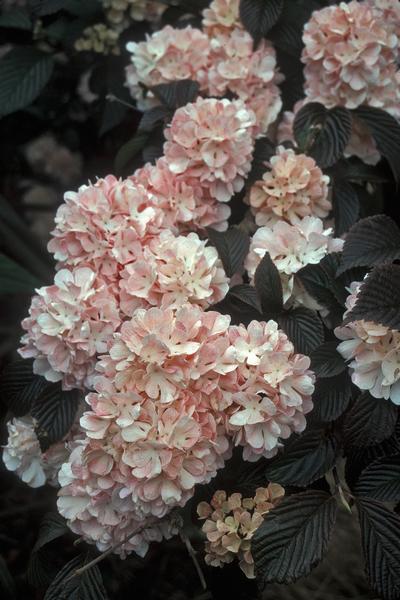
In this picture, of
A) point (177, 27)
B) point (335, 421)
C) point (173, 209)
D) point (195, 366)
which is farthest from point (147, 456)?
point (177, 27)

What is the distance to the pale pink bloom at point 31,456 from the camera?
4.13ft

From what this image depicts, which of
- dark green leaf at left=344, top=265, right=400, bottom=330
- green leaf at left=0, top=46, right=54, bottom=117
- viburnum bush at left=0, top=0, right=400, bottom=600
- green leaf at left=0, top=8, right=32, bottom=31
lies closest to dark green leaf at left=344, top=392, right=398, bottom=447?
viburnum bush at left=0, top=0, right=400, bottom=600

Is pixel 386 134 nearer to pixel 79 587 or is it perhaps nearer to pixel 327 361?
pixel 327 361

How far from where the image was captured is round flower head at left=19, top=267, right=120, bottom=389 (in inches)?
44.1

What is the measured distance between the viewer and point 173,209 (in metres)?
1.27

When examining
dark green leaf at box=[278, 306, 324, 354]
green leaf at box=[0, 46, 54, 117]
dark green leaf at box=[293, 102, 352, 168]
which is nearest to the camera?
dark green leaf at box=[278, 306, 324, 354]

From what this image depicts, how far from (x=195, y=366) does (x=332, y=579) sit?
32.7 inches

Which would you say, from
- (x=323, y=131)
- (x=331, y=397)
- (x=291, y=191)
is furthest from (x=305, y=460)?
(x=323, y=131)

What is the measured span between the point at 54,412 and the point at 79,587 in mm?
237

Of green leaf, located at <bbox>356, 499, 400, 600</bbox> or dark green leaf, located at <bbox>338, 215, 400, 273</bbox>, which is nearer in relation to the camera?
green leaf, located at <bbox>356, 499, 400, 600</bbox>

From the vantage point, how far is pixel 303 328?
1128mm

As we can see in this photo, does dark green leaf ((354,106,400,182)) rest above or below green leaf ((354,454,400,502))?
above

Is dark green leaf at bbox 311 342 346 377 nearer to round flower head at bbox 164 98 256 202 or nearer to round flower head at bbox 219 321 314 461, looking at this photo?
round flower head at bbox 219 321 314 461

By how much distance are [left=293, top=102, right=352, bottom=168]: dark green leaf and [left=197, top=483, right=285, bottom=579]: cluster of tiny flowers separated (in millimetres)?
548
